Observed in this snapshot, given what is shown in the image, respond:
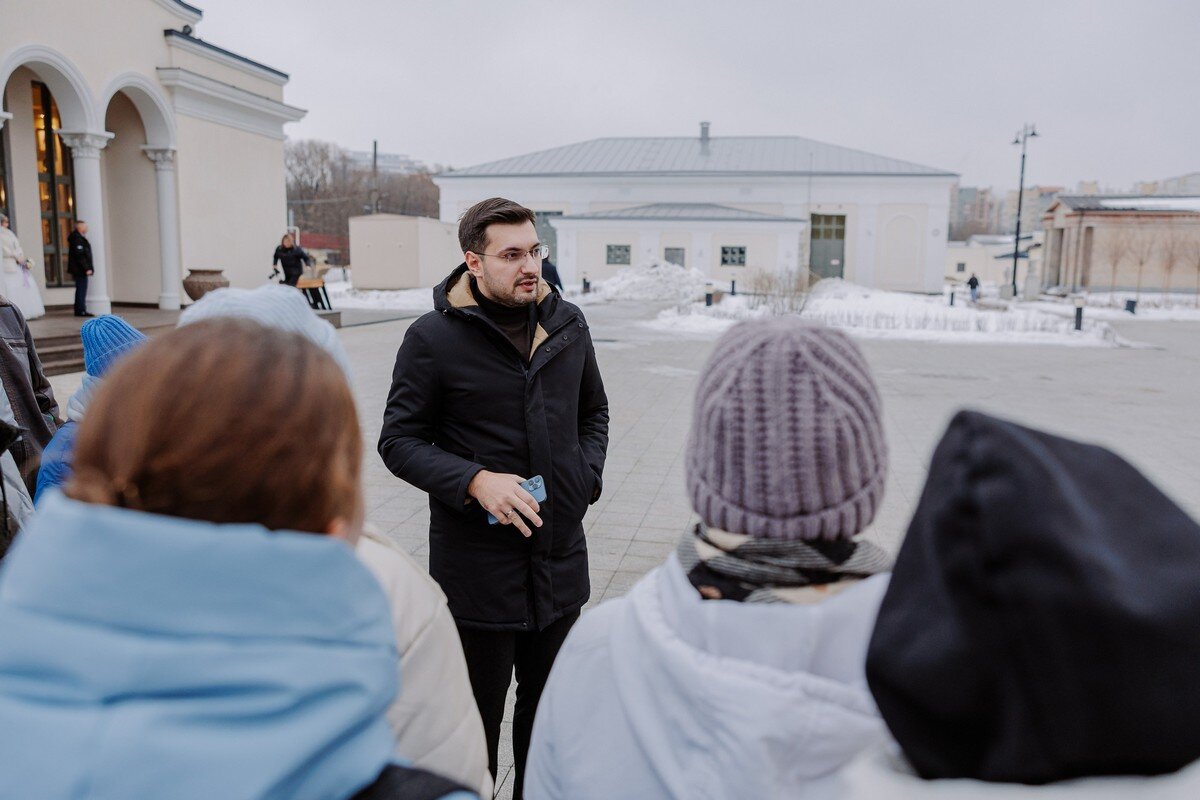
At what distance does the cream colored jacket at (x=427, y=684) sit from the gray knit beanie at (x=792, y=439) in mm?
479

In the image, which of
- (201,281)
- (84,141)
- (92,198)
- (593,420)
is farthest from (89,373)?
(201,281)

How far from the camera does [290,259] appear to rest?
19141 millimetres

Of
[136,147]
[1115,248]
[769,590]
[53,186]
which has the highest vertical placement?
[136,147]

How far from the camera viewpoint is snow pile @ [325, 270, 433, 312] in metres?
28.7

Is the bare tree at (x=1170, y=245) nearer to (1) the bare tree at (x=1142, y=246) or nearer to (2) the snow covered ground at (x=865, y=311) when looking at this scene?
(1) the bare tree at (x=1142, y=246)

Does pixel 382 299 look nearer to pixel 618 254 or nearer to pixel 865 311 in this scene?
pixel 865 311

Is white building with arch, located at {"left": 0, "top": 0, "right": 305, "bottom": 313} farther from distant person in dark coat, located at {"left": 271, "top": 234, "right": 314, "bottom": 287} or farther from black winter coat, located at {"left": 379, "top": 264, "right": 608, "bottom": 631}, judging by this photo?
black winter coat, located at {"left": 379, "top": 264, "right": 608, "bottom": 631}

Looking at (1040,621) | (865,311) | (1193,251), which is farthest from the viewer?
A: (1193,251)

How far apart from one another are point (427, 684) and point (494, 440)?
1.48 meters

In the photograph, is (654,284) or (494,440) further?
(654,284)

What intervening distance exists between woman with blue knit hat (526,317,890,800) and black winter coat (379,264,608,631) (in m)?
1.46

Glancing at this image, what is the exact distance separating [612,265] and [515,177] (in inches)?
394

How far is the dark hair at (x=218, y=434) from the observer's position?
95cm

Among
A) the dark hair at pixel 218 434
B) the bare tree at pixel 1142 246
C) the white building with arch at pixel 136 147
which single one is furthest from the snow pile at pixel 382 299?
the bare tree at pixel 1142 246
